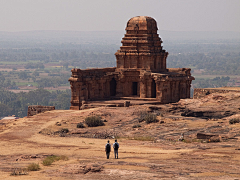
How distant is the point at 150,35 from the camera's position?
184 ft

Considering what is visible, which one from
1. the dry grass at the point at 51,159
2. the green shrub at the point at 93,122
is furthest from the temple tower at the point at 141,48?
the dry grass at the point at 51,159

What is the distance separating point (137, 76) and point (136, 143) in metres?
23.7

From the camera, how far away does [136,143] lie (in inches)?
1275

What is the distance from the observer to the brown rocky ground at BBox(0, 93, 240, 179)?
23.5 metres

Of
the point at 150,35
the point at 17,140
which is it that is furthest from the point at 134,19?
the point at 17,140

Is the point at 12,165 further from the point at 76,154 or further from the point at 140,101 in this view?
the point at 140,101

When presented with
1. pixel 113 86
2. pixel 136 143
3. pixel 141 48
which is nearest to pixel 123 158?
pixel 136 143

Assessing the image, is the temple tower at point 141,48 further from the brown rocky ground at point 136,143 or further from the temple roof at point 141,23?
the brown rocky ground at point 136,143

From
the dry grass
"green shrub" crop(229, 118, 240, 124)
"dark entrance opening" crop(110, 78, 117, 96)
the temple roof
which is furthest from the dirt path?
the temple roof

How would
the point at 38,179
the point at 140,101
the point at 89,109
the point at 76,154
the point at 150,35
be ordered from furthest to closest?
the point at 150,35, the point at 140,101, the point at 89,109, the point at 76,154, the point at 38,179

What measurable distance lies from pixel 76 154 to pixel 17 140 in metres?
7.65

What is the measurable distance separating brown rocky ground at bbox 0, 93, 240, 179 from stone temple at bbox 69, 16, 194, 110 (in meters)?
5.09

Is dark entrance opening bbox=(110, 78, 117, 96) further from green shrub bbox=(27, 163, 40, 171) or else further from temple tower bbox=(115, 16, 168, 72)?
green shrub bbox=(27, 163, 40, 171)

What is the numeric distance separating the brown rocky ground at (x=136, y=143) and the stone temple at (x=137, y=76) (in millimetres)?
5093
